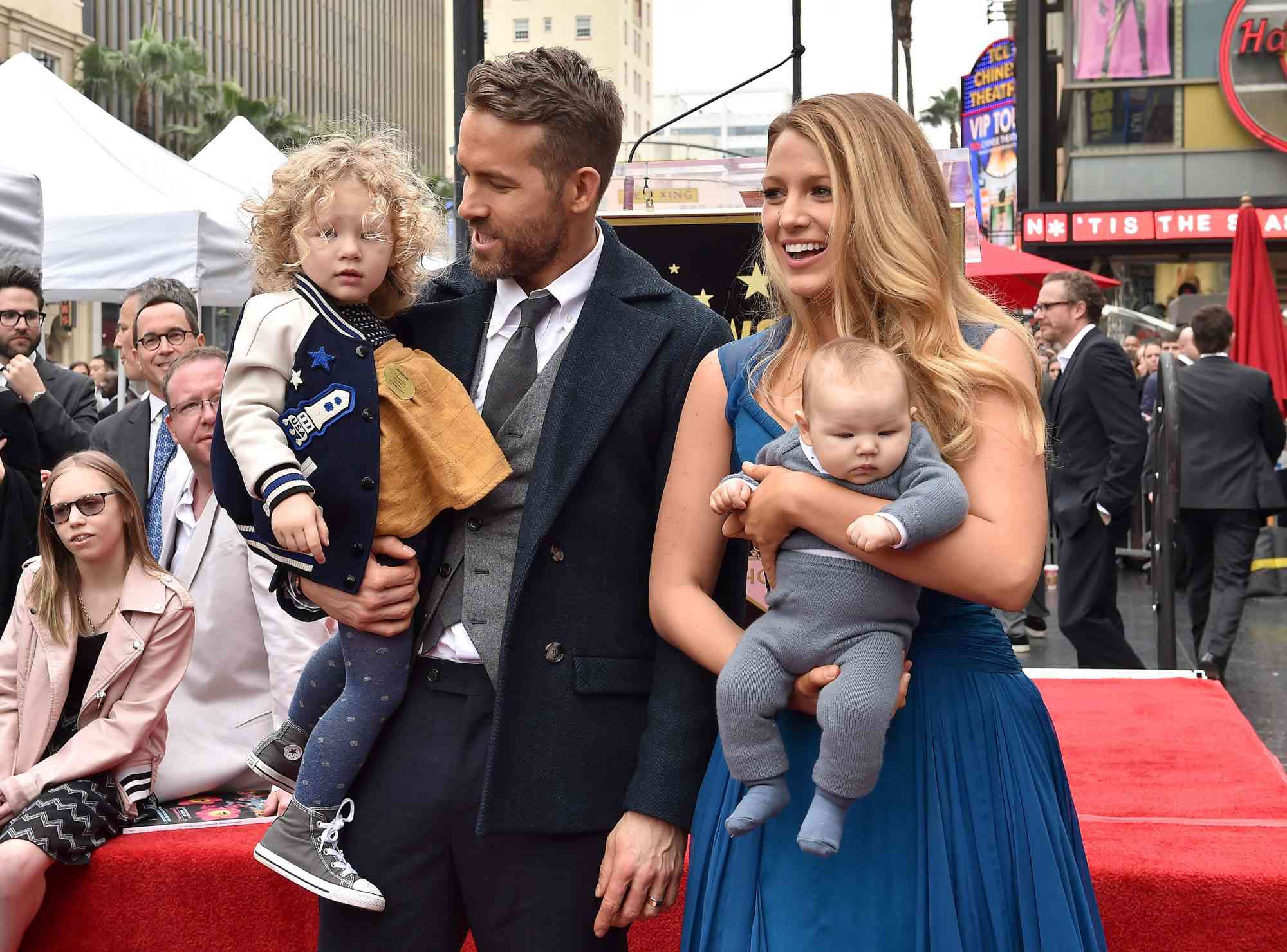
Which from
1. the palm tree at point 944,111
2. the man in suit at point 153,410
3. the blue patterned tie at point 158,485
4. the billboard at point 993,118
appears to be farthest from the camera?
the palm tree at point 944,111

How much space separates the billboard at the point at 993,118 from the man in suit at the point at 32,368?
1488 inches

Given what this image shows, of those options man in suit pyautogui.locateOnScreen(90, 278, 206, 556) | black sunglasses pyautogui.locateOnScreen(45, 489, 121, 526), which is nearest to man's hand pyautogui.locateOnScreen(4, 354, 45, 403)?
Answer: man in suit pyautogui.locateOnScreen(90, 278, 206, 556)

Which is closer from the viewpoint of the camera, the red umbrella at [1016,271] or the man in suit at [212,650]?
the man in suit at [212,650]

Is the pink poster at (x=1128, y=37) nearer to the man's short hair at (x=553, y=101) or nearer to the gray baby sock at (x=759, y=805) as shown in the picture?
the man's short hair at (x=553, y=101)

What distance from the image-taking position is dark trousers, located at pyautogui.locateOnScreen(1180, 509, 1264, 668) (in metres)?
8.59

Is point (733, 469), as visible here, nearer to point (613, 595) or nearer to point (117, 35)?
point (613, 595)

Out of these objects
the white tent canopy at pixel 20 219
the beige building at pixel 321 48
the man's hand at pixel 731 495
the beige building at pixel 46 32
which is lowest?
the man's hand at pixel 731 495

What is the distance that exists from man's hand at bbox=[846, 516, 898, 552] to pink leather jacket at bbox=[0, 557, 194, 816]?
2468 millimetres

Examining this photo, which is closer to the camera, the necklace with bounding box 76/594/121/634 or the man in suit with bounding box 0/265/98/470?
the necklace with bounding box 76/594/121/634

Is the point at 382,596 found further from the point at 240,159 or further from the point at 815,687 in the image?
the point at 240,159

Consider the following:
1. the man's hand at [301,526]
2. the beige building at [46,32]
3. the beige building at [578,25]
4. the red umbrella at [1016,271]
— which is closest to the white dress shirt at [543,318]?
the man's hand at [301,526]

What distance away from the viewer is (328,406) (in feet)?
7.80

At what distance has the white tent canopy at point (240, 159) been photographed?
1274cm

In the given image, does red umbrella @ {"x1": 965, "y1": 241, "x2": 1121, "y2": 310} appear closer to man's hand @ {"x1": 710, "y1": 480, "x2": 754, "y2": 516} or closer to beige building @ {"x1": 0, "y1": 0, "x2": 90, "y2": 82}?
man's hand @ {"x1": 710, "y1": 480, "x2": 754, "y2": 516}
